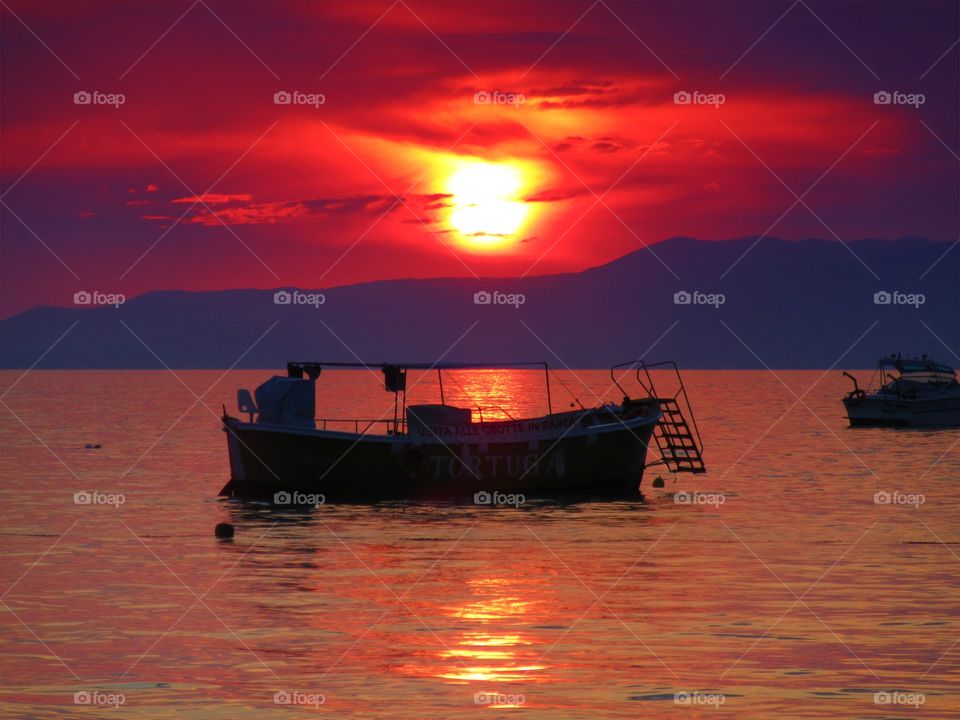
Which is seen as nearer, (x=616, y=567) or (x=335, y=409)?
(x=616, y=567)

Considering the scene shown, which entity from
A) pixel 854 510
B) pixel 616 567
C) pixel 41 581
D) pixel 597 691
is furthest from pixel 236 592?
pixel 854 510

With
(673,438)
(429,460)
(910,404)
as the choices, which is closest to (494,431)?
(429,460)

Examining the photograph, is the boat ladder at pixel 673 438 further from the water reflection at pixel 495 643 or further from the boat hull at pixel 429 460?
the water reflection at pixel 495 643

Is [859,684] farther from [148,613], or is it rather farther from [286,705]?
[148,613]

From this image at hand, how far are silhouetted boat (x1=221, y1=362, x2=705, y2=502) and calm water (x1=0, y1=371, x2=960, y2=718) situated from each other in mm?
1080

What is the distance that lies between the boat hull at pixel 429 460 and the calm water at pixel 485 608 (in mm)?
1056

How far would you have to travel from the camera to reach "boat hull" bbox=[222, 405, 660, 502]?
49938mm

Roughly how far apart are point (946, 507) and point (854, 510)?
3506 mm

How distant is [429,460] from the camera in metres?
50.5

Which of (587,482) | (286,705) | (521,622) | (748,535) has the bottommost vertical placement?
(286,705)

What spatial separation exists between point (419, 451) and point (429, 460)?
505mm

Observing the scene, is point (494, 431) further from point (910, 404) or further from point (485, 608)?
point (910, 404)

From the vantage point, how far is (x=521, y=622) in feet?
90.9

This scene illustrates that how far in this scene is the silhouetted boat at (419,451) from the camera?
49969 mm
